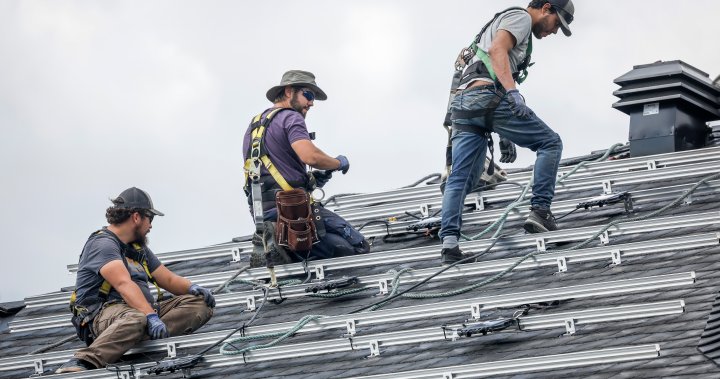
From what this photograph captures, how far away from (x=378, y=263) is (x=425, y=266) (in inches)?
14.4

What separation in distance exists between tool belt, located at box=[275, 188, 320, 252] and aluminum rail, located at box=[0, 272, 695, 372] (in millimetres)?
1148

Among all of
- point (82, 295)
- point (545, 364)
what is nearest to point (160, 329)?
point (82, 295)

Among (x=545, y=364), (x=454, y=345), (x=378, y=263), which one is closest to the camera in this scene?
(x=545, y=364)

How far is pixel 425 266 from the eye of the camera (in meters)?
10.5

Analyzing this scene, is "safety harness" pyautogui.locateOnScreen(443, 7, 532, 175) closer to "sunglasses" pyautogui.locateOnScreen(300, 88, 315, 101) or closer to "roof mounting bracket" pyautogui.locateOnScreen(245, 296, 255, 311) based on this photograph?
"sunglasses" pyautogui.locateOnScreen(300, 88, 315, 101)

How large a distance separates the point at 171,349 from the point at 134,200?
3.79 ft

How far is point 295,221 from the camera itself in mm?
10812

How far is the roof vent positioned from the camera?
12.0 m

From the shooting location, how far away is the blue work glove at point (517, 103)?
397 inches

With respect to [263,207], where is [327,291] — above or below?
below

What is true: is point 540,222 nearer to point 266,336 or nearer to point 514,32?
A: point 514,32

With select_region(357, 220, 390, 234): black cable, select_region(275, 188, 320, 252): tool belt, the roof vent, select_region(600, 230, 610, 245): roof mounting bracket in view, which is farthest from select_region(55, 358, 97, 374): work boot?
the roof vent

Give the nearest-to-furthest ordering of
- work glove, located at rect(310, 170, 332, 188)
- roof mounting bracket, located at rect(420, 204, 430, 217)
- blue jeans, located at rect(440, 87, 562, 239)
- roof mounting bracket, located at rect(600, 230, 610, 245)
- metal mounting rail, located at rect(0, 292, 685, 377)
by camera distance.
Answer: metal mounting rail, located at rect(0, 292, 685, 377) < roof mounting bracket, located at rect(600, 230, 610, 245) < blue jeans, located at rect(440, 87, 562, 239) < work glove, located at rect(310, 170, 332, 188) < roof mounting bracket, located at rect(420, 204, 430, 217)

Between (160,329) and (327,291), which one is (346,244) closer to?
(327,291)
